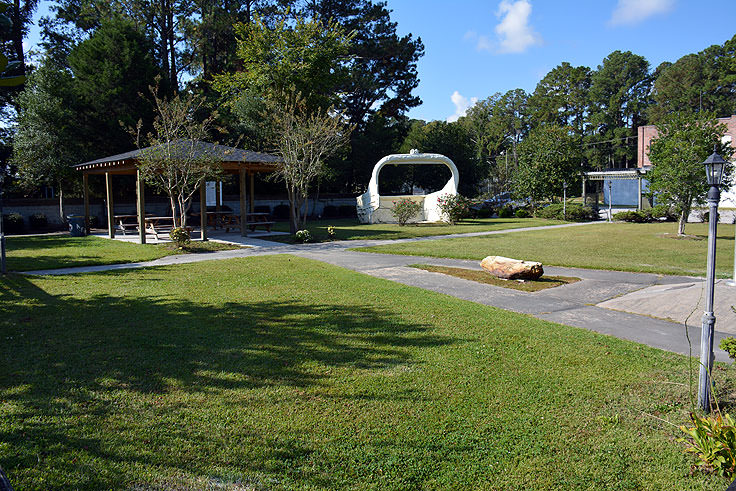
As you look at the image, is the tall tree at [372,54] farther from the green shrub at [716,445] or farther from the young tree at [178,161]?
the green shrub at [716,445]

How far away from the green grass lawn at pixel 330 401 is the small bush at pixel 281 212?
23.9 metres

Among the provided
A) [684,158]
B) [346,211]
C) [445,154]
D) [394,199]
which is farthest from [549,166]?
[346,211]

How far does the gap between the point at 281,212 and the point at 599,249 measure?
20565 millimetres

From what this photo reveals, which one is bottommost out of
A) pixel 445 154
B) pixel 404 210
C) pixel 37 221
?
pixel 37 221

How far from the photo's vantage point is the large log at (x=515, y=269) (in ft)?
31.7

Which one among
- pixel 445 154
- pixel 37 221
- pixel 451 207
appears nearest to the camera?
pixel 37 221

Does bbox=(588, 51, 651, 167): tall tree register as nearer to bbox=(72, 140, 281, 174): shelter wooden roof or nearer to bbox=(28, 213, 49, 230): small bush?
bbox=(72, 140, 281, 174): shelter wooden roof

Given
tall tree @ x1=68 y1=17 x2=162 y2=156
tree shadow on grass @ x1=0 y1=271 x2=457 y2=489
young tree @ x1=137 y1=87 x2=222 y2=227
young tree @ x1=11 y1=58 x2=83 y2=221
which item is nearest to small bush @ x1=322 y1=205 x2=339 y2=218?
tall tree @ x1=68 y1=17 x2=162 y2=156

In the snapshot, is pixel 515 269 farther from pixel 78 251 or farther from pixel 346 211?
pixel 346 211

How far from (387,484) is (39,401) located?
300cm

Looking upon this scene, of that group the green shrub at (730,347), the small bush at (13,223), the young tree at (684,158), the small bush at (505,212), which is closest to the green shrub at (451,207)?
the small bush at (505,212)

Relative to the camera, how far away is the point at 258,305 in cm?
764

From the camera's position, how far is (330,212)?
106 feet

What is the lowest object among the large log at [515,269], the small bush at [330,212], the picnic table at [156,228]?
the large log at [515,269]
